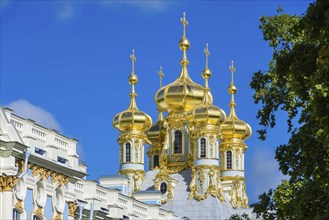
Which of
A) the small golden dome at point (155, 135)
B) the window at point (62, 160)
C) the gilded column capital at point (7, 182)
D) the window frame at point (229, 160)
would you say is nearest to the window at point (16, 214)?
the gilded column capital at point (7, 182)

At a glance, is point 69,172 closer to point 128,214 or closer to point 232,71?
point 128,214

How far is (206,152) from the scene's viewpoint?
3024 inches

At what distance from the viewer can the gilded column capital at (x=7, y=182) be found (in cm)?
3809

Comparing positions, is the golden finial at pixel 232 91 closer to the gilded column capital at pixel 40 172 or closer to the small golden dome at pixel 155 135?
the small golden dome at pixel 155 135

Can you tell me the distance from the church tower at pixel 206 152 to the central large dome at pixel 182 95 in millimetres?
2436

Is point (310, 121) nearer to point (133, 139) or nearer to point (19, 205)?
point (19, 205)

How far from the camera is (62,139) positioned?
4294 centimetres

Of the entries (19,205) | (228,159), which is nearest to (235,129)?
(228,159)

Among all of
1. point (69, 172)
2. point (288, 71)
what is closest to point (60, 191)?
point (69, 172)

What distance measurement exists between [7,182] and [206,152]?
39.5 metres

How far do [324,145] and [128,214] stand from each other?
27523 millimetres

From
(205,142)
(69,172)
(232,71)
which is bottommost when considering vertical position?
(69,172)

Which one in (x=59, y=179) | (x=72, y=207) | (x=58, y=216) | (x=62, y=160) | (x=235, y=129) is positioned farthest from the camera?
(x=235, y=129)

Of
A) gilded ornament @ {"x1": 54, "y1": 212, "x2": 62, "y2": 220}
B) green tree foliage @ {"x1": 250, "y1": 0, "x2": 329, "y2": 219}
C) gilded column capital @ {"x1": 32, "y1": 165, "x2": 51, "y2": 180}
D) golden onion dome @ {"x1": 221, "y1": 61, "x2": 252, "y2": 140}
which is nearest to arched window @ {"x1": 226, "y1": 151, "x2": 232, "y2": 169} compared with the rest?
golden onion dome @ {"x1": 221, "y1": 61, "x2": 252, "y2": 140}
